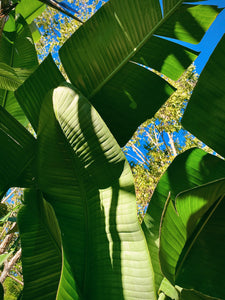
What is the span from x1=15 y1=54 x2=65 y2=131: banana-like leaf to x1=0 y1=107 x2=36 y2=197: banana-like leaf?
89mm

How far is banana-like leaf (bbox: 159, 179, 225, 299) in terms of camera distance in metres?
0.70

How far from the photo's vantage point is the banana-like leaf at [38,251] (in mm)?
815

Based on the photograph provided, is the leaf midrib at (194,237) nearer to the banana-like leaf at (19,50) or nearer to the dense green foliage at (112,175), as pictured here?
the dense green foliage at (112,175)

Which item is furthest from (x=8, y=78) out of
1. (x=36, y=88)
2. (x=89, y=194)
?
(x=89, y=194)

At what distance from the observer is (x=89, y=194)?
0.81m

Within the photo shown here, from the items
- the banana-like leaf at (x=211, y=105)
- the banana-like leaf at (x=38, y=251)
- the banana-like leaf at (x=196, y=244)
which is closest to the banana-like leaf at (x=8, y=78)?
the banana-like leaf at (x=38, y=251)

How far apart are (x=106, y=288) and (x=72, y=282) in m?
0.10

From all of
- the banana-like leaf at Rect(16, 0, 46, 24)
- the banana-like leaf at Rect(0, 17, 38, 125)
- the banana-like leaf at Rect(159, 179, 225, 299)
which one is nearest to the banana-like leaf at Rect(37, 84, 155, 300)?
the banana-like leaf at Rect(159, 179, 225, 299)

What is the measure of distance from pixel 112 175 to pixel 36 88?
0.48m

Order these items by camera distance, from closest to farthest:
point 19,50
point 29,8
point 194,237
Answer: point 194,237, point 19,50, point 29,8

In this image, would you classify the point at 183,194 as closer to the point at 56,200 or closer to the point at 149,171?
the point at 56,200

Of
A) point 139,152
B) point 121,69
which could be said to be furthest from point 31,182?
point 139,152

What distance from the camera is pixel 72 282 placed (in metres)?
0.67

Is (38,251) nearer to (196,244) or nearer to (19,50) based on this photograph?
(196,244)
